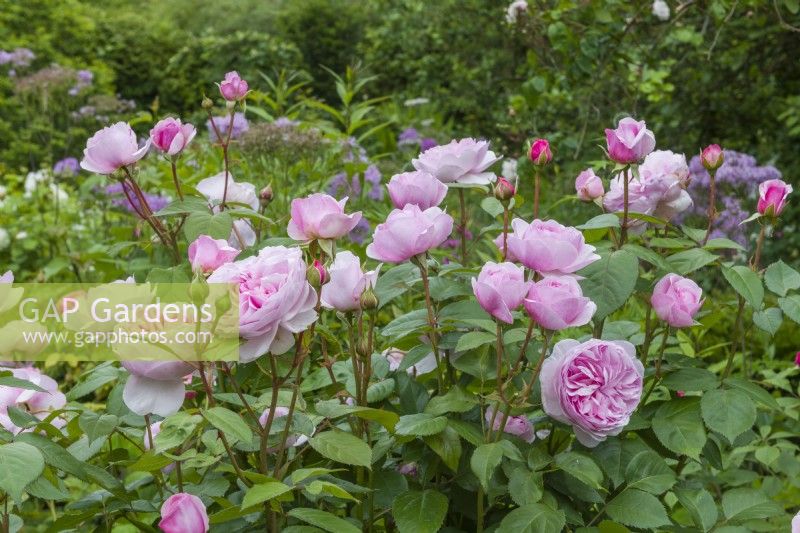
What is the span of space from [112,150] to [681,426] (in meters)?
0.70

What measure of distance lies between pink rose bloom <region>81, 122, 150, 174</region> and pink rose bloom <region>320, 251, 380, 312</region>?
304 millimetres

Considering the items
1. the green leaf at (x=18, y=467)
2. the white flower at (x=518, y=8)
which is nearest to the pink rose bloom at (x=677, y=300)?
the green leaf at (x=18, y=467)

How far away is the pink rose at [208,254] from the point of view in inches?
32.7

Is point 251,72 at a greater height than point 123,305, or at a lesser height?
lesser

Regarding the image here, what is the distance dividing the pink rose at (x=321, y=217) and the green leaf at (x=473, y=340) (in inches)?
6.3

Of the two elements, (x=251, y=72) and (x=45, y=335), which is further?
(x=251, y=72)

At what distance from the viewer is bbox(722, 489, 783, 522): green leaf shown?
977 mm

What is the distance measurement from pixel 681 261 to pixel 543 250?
0.87 ft

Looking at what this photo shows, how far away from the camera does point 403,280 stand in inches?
40.2

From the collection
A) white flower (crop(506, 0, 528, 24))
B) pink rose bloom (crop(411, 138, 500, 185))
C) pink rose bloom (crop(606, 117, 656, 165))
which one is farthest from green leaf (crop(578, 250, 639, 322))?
white flower (crop(506, 0, 528, 24))

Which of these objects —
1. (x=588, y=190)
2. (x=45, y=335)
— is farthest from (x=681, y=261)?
(x=45, y=335)

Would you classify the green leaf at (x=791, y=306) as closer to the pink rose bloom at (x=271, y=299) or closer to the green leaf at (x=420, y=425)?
the green leaf at (x=420, y=425)

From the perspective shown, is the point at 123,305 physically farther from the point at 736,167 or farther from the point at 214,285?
the point at 736,167

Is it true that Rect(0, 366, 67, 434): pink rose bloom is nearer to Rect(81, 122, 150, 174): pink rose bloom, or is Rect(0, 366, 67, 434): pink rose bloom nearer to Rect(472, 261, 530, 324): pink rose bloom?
Rect(81, 122, 150, 174): pink rose bloom
